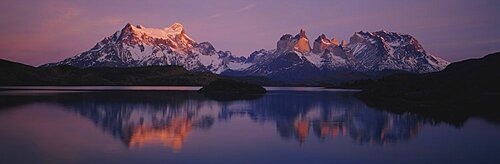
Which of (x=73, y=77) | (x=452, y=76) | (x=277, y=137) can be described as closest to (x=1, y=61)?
(x=73, y=77)

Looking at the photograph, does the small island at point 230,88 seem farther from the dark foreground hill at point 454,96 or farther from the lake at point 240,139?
the lake at point 240,139

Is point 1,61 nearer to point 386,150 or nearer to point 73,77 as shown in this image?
point 73,77

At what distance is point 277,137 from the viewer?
99.0ft

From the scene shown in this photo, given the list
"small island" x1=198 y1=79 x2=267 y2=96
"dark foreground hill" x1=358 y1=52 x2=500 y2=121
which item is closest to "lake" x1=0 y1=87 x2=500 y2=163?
"dark foreground hill" x1=358 y1=52 x2=500 y2=121

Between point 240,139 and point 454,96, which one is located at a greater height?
point 454,96

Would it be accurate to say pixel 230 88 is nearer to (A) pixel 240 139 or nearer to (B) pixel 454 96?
(B) pixel 454 96

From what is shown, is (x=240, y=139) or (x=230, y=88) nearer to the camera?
(x=240, y=139)

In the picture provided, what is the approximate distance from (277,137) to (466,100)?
41.3 meters

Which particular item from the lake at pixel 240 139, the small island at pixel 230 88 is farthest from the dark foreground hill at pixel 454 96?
the small island at pixel 230 88

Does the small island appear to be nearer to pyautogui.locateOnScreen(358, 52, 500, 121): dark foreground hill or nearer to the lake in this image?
pyautogui.locateOnScreen(358, 52, 500, 121): dark foreground hill

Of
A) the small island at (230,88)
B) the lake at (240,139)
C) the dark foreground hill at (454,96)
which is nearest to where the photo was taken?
the lake at (240,139)

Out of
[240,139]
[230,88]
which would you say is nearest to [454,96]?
[240,139]

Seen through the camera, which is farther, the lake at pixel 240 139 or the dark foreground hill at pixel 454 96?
the dark foreground hill at pixel 454 96

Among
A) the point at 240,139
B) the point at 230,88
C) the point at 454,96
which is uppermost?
the point at 230,88
